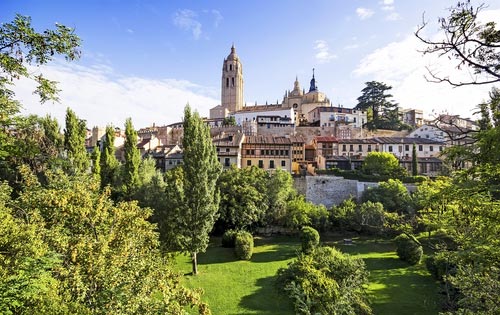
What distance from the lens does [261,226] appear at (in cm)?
3328

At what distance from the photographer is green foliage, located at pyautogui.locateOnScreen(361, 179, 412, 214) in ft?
110

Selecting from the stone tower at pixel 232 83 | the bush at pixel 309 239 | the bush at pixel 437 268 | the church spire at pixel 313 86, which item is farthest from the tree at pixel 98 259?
the stone tower at pixel 232 83

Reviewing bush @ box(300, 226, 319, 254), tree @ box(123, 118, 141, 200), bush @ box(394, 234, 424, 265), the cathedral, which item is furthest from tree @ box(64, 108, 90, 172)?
the cathedral

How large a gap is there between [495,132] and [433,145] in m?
54.9

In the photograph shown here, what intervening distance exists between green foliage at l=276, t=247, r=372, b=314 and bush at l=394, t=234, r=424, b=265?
12.5 meters

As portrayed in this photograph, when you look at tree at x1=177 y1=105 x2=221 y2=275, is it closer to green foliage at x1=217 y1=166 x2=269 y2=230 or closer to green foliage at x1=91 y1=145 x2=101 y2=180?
green foliage at x1=217 y1=166 x2=269 y2=230

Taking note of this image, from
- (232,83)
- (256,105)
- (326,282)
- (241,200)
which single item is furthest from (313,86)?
(326,282)

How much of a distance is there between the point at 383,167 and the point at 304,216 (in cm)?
1721

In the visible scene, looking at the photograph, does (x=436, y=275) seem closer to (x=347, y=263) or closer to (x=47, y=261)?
(x=347, y=263)

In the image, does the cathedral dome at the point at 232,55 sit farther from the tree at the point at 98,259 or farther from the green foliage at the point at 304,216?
the tree at the point at 98,259

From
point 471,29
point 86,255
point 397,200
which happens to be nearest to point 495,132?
point 471,29

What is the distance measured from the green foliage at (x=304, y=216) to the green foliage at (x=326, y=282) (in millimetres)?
15954

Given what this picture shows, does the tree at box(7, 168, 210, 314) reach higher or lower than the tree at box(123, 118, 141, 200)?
lower

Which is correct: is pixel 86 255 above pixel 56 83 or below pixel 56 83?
below
